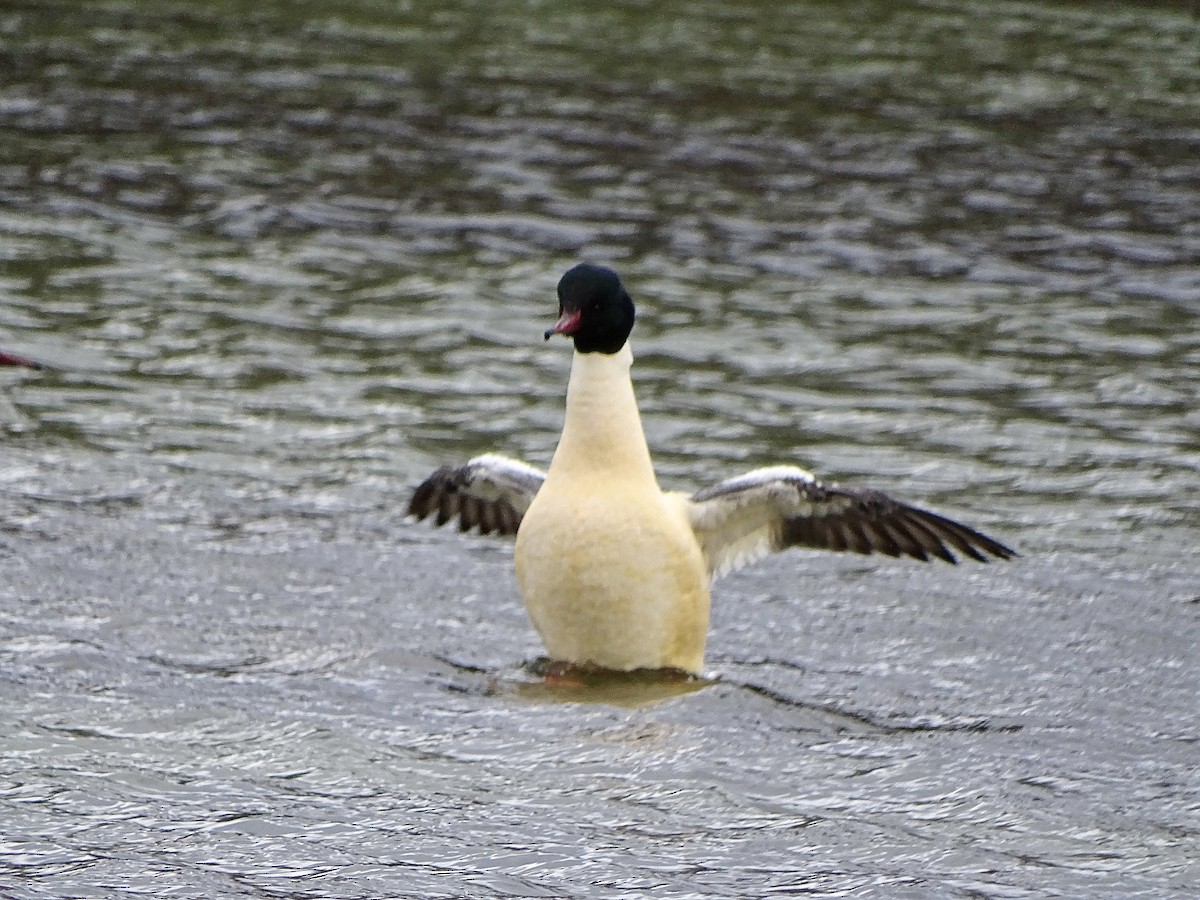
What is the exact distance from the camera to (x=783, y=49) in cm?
2141

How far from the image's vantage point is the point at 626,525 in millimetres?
7938

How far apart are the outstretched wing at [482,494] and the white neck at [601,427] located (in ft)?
2.37

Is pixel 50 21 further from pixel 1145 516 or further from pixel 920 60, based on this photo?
pixel 1145 516

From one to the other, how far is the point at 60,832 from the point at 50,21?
1643 cm

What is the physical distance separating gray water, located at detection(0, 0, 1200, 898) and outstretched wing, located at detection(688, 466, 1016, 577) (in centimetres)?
50

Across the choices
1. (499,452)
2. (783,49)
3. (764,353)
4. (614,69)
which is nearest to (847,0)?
(783,49)

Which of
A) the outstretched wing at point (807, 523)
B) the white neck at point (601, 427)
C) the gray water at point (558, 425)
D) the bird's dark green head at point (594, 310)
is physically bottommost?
the gray water at point (558, 425)

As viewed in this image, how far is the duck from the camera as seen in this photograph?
26.1 feet

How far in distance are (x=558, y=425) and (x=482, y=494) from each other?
247cm

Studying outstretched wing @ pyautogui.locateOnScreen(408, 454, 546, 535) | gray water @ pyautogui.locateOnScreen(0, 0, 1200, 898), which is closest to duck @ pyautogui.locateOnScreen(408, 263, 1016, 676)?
gray water @ pyautogui.locateOnScreen(0, 0, 1200, 898)

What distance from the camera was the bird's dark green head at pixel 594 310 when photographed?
26.1 ft

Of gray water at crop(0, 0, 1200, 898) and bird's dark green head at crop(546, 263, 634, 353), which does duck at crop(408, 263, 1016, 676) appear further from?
gray water at crop(0, 0, 1200, 898)

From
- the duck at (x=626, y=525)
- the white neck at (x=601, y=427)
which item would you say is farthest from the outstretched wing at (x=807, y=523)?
the white neck at (x=601, y=427)

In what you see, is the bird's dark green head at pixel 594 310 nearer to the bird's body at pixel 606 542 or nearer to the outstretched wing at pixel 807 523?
the bird's body at pixel 606 542
